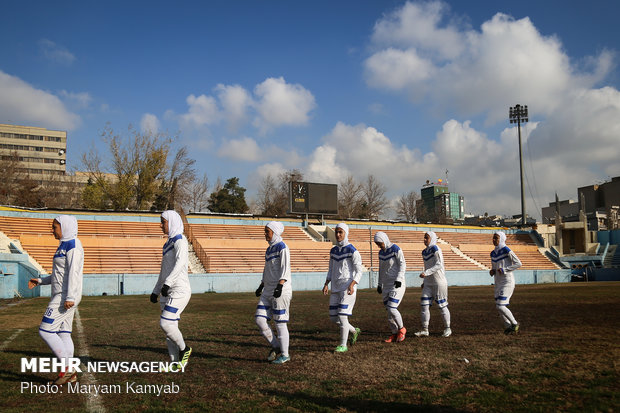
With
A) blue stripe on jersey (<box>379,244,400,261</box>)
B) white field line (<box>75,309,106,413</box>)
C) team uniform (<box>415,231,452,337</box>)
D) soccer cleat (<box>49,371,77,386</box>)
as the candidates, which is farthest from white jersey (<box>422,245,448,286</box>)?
soccer cleat (<box>49,371,77,386</box>)

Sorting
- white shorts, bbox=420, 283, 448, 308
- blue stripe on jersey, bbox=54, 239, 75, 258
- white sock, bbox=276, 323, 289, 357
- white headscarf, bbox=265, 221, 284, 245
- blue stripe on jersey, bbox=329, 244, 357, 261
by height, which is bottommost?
white sock, bbox=276, 323, 289, 357

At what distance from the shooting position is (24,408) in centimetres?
526

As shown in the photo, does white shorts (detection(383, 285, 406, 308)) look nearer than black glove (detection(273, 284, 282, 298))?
No

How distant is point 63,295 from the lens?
6.46 meters

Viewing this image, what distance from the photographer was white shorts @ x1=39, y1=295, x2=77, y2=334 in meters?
6.34

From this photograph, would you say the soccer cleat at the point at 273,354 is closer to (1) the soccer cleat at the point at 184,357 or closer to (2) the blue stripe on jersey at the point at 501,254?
(1) the soccer cleat at the point at 184,357

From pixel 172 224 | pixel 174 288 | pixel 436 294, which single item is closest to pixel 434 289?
pixel 436 294

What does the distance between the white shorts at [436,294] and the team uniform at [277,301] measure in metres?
4.16

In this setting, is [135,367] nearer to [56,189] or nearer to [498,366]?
[498,366]

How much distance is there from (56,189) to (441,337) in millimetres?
72833

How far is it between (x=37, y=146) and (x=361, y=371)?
406 ft

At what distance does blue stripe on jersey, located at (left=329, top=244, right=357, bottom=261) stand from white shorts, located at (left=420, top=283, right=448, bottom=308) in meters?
2.73

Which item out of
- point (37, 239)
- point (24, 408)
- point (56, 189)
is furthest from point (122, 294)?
point (56, 189)

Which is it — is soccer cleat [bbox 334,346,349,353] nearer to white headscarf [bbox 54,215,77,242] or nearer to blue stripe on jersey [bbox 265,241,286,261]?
blue stripe on jersey [bbox 265,241,286,261]
